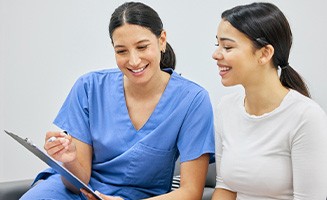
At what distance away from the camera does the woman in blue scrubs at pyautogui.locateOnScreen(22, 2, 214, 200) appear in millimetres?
1411

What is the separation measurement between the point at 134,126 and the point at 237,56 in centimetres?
39

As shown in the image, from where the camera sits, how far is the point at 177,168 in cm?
188

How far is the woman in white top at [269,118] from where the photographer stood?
1.18 metres

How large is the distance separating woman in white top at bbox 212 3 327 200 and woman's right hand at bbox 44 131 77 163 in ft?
1.32

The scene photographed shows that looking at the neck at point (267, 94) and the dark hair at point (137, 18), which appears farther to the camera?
the dark hair at point (137, 18)

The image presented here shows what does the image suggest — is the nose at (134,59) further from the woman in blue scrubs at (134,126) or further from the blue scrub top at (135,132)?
the blue scrub top at (135,132)

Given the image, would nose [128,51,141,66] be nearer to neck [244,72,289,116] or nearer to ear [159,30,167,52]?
ear [159,30,167,52]

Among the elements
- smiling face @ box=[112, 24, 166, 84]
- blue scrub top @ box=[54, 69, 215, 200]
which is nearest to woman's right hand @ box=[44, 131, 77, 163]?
blue scrub top @ box=[54, 69, 215, 200]

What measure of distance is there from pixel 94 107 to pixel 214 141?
357 millimetres

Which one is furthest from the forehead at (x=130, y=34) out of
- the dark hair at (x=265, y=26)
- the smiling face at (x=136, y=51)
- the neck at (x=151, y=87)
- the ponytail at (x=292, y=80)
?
the ponytail at (x=292, y=80)

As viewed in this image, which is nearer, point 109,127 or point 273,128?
point 273,128

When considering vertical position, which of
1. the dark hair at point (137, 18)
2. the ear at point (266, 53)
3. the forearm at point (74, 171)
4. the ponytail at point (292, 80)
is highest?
the dark hair at point (137, 18)

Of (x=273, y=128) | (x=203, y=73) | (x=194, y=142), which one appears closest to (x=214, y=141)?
(x=194, y=142)

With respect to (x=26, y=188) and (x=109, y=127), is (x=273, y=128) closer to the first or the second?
(x=109, y=127)
